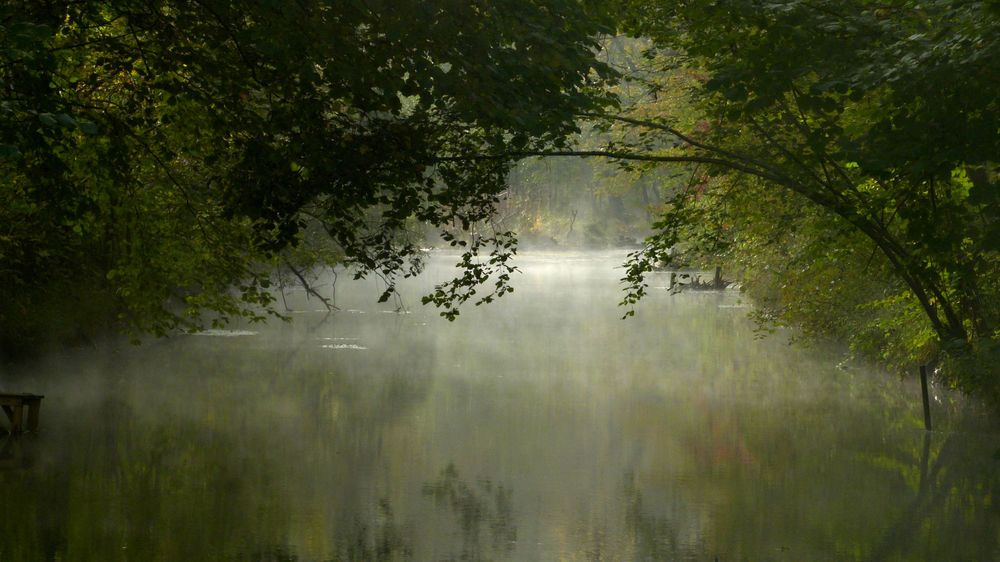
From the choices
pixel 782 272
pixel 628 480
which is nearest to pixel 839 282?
pixel 782 272

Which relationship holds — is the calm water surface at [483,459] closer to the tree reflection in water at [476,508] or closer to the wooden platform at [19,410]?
the tree reflection in water at [476,508]

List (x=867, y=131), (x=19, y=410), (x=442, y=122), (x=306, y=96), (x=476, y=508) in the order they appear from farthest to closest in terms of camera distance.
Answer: (x=19, y=410) < (x=476, y=508) < (x=442, y=122) < (x=867, y=131) < (x=306, y=96)

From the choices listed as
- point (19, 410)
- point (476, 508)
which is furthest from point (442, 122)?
point (19, 410)

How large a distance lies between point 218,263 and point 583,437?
6399 mm

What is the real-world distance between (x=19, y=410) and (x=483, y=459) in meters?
6.85

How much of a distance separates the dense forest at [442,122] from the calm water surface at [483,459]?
86.0 inches

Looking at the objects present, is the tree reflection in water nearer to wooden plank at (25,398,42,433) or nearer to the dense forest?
the dense forest

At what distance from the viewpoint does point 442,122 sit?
12.9 metres

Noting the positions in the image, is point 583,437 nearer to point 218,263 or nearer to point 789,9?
point 218,263

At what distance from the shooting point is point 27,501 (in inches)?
557

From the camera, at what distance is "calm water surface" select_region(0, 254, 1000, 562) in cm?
1284

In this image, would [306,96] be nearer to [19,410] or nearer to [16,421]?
[19,410]

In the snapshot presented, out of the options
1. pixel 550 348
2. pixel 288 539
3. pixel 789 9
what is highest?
pixel 789 9

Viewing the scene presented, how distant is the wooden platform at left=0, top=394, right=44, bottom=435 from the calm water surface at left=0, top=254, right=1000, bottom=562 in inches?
23.1
